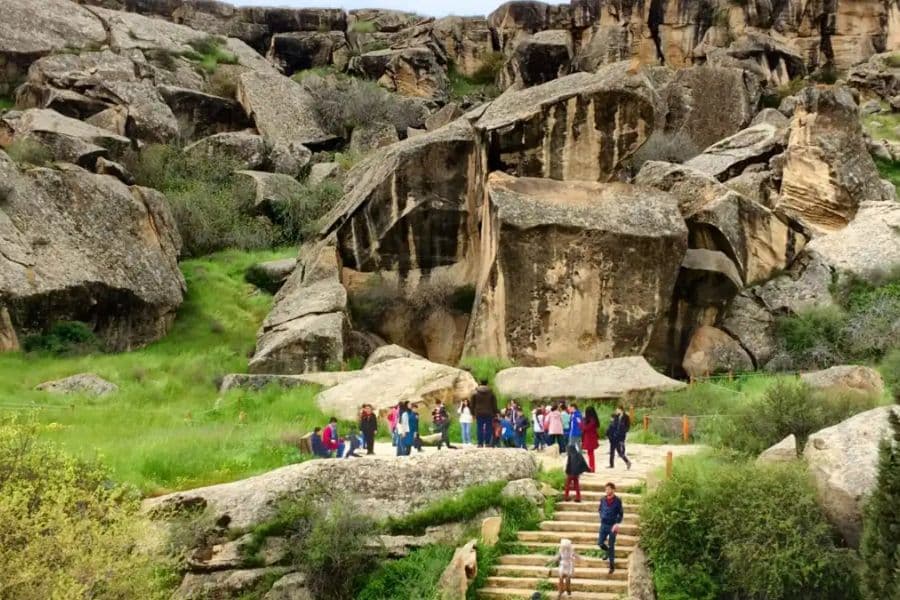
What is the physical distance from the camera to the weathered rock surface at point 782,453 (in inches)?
559

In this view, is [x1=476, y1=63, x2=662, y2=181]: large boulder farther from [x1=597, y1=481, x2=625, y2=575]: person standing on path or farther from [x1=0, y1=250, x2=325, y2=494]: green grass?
[x1=597, y1=481, x2=625, y2=575]: person standing on path

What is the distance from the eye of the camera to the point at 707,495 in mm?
13211

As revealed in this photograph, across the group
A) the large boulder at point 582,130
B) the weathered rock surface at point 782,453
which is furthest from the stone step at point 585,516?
the large boulder at point 582,130

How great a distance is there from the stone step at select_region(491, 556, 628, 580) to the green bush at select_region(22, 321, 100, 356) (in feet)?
54.1

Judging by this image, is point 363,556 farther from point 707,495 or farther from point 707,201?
point 707,201

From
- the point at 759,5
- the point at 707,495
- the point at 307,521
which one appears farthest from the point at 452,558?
the point at 759,5

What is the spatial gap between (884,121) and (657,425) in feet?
110

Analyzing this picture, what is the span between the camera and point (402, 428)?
1647cm

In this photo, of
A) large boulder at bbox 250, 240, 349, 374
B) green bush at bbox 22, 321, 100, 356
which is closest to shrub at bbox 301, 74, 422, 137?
large boulder at bbox 250, 240, 349, 374

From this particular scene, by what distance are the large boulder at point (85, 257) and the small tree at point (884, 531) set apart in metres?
21.5

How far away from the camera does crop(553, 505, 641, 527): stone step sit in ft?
46.9

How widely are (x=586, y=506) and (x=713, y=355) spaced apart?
12.9m

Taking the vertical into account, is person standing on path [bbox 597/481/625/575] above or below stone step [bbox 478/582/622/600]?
above

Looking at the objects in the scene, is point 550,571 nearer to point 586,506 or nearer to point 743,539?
point 586,506
